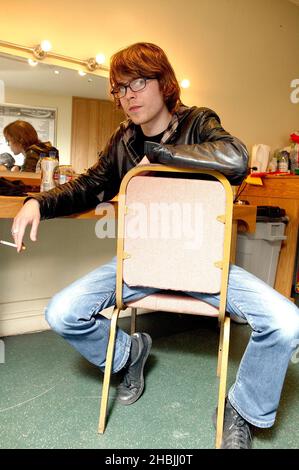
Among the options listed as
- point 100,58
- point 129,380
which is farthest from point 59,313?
point 100,58

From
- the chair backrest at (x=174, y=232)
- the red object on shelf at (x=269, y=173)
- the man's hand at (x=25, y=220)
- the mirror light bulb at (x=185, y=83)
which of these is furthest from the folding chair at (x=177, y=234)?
the red object on shelf at (x=269, y=173)

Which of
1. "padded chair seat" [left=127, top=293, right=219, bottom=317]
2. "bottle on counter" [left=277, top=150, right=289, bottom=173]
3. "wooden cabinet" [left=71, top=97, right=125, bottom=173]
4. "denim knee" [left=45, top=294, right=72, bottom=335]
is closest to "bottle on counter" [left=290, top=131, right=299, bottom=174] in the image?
"bottle on counter" [left=277, top=150, right=289, bottom=173]

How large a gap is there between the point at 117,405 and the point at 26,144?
1212mm

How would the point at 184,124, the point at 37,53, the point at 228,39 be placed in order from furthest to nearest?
the point at 228,39 < the point at 37,53 < the point at 184,124

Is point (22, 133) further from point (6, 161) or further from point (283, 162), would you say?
point (283, 162)

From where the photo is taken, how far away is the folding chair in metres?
0.98

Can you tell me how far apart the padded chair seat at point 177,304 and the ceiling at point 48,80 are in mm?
1172

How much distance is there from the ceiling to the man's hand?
82 cm

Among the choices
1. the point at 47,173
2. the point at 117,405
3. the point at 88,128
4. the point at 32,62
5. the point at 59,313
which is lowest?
the point at 117,405

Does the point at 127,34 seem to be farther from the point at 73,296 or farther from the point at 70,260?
the point at 73,296

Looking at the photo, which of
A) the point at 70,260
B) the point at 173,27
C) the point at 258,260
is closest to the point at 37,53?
the point at 173,27

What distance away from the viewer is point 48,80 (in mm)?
1761

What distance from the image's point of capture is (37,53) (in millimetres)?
1714

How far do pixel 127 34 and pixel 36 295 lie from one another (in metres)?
1.45
